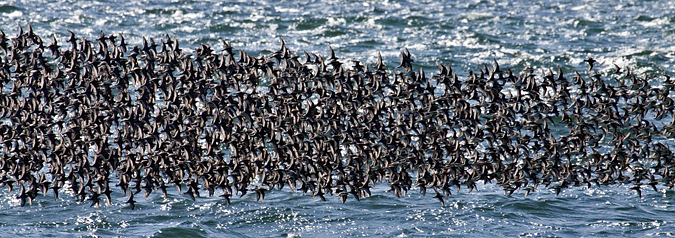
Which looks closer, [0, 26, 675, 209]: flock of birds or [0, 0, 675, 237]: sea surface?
[0, 26, 675, 209]: flock of birds

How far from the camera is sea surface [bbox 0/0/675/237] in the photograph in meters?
11.8

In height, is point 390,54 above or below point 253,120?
below

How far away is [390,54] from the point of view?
25.6 metres

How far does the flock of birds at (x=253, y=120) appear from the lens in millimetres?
10758

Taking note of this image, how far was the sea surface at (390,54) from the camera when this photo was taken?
1176 cm

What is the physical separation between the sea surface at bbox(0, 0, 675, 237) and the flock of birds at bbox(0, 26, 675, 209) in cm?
72

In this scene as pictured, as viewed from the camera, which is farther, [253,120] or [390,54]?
[390,54]

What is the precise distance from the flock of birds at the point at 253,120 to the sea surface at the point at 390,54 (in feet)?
2.37

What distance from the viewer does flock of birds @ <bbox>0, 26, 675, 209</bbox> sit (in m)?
10.8

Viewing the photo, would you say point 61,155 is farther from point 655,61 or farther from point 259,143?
point 655,61

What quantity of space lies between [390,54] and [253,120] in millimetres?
15226

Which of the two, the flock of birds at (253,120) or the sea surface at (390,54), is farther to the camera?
the sea surface at (390,54)

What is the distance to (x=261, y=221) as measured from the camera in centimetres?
1197

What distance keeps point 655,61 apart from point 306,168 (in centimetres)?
1785
